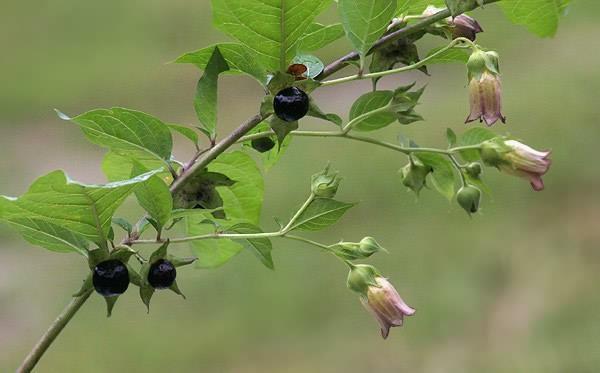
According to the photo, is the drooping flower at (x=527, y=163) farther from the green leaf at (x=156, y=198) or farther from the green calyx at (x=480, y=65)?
the green leaf at (x=156, y=198)

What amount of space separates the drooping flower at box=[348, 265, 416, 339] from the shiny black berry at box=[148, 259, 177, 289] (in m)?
0.10

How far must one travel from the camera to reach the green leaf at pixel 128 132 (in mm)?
461

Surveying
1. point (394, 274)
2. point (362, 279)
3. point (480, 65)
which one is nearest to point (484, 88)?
point (480, 65)

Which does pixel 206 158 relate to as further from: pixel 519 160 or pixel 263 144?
pixel 519 160

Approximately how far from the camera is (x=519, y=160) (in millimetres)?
471

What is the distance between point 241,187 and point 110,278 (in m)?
0.13

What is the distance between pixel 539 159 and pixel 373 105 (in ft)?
0.26

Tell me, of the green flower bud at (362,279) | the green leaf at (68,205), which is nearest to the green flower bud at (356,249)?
the green flower bud at (362,279)

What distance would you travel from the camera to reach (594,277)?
2.77m

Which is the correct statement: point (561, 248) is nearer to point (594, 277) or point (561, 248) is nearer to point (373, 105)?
point (594, 277)

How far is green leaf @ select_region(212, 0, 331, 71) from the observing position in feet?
1.35

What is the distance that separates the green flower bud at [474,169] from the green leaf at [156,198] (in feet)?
0.48

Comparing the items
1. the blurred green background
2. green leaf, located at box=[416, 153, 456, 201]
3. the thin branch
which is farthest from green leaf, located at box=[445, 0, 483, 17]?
the blurred green background

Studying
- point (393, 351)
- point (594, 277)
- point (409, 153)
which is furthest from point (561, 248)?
point (409, 153)
